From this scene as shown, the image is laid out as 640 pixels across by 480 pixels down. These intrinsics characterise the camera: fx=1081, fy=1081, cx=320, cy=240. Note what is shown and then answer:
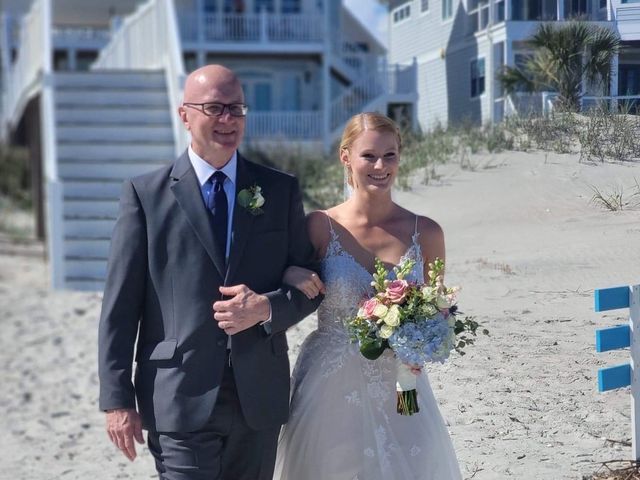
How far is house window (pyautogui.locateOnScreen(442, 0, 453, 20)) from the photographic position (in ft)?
17.0

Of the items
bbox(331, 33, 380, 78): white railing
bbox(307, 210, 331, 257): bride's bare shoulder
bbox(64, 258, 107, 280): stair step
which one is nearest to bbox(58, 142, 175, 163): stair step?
bbox(64, 258, 107, 280): stair step

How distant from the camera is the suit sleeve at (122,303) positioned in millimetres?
3832

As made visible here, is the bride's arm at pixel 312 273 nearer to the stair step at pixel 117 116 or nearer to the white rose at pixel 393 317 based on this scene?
the white rose at pixel 393 317

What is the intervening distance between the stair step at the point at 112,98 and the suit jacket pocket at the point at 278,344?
973 cm

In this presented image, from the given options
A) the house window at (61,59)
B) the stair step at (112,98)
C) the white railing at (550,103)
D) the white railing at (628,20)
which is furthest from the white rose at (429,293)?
the house window at (61,59)

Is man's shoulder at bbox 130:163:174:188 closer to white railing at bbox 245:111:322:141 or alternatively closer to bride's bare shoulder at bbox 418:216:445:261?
bride's bare shoulder at bbox 418:216:445:261

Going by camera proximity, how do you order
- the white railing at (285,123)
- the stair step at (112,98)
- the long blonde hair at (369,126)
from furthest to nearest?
the white railing at (285,123) < the stair step at (112,98) < the long blonde hair at (369,126)

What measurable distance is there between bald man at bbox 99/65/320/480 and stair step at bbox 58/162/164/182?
28.0 feet

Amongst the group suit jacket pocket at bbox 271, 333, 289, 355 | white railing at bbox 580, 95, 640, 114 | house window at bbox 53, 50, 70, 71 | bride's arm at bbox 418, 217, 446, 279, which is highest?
house window at bbox 53, 50, 70, 71

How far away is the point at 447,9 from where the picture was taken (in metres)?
5.20

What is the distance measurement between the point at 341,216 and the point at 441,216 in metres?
1.16

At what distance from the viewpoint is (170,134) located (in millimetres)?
12891

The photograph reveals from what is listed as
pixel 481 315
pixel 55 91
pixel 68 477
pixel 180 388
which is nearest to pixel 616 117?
pixel 481 315

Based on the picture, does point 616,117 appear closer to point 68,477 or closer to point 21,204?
point 68,477
